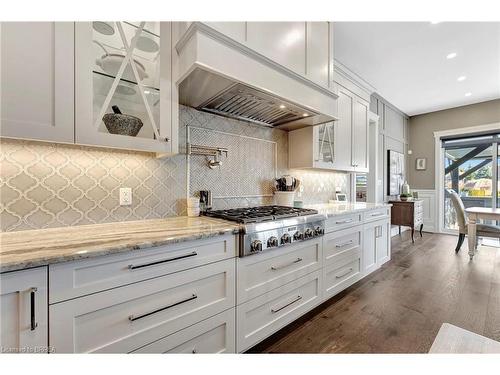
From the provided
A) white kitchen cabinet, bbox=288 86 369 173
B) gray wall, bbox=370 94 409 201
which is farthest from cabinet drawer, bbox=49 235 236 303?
gray wall, bbox=370 94 409 201

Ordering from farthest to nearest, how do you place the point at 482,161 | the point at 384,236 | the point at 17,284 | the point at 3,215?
1. the point at 482,161
2. the point at 384,236
3. the point at 3,215
4. the point at 17,284

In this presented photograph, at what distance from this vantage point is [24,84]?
993 mm

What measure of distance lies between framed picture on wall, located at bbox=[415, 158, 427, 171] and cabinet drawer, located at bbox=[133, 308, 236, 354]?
615cm

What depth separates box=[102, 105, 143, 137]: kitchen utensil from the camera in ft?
4.12

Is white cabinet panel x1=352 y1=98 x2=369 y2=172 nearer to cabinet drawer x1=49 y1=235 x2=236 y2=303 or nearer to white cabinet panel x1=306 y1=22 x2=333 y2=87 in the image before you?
white cabinet panel x1=306 y1=22 x2=333 y2=87

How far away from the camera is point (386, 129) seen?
15.7 ft

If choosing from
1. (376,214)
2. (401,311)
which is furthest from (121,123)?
(376,214)

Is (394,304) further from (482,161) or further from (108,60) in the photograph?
(482,161)

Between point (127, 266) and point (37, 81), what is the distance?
36.9 inches

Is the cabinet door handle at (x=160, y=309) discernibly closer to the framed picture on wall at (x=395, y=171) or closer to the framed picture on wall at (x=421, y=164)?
the framed picture on wall at (x=395, y=171)

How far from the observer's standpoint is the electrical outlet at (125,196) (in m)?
1.51

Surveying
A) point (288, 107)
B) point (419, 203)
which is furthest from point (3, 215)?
point (419, 203)
